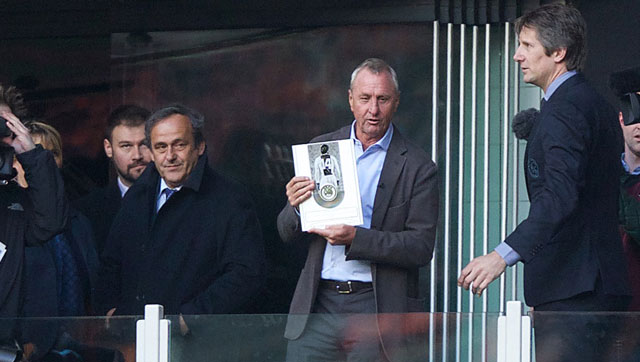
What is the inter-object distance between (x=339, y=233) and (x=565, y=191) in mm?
1087

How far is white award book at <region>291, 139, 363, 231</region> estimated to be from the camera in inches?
252

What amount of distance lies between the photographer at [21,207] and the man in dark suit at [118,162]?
1.72 meters

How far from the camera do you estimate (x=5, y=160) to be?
250 inches

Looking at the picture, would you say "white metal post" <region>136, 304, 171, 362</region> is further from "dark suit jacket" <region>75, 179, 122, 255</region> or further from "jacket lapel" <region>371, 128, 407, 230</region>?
"dark suit jacket" <region>75, 179, 122, 255</region>

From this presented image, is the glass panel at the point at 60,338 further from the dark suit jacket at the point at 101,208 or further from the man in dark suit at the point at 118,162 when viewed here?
the dark suit jacket at the point at 101,208

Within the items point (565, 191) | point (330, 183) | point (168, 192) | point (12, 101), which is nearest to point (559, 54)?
point (565, 191)

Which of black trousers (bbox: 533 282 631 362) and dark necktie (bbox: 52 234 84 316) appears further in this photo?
dark necktie (bbox: 52 234 84 316)

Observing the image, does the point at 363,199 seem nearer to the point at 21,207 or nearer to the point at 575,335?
the point at 575,335

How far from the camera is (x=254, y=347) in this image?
5.76m

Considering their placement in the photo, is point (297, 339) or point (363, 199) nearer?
point (297, 339)

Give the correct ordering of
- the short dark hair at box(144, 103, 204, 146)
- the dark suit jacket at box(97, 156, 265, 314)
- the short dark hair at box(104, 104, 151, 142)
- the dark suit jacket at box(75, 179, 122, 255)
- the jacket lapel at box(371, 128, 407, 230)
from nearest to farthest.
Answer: the jacket lapel at box(371, 128, 407, 230) < the dark suit jacket at box(97, 156, 265, 314) < the short dark hair at box(144, 103, 204, 146) < the short dark hair at box(104, 104, 151, 142) < the dark suit jacket at box(75, 179, 122, 255)

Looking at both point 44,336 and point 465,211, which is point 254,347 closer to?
point 44,336

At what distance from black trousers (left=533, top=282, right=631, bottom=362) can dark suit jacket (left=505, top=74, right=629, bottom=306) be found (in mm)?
288

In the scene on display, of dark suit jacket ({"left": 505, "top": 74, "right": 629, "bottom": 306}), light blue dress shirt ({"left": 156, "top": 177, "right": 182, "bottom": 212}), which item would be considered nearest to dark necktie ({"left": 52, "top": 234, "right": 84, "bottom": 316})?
light blue dress shirt ({"left": 156, "top": 177, "right": 182, "bottom": 212})
